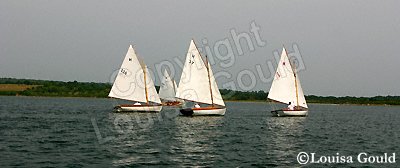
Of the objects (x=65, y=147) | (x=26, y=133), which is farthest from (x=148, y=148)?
(x=26, y=133)

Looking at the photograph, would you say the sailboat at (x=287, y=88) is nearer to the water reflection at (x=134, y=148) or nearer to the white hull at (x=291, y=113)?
the white hull at (x=291, y=113)

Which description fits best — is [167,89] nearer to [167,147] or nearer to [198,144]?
[198,144]

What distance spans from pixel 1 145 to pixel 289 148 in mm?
21909

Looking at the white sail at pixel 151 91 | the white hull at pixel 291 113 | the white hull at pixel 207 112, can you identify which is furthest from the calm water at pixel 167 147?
the white sail at pixel 151 91

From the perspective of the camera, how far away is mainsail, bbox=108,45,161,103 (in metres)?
81.4

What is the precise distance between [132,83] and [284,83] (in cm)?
2435

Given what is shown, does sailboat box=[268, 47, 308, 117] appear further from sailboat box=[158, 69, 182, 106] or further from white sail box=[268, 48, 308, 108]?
sailboat box=[158, 69, 182, 106]

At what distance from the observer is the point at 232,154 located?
35.6 m

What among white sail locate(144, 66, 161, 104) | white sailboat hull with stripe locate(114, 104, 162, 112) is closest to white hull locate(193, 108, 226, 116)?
white sail locate(144, 66, 161, 104)

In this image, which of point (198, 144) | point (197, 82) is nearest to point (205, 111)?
point (197, 82)

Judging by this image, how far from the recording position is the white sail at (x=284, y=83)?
7875cm

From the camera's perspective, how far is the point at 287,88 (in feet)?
261

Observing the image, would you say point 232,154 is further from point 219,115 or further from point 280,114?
point 280,114

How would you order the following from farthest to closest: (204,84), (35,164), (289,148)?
(204,84) → (289,148) → (35,164)
